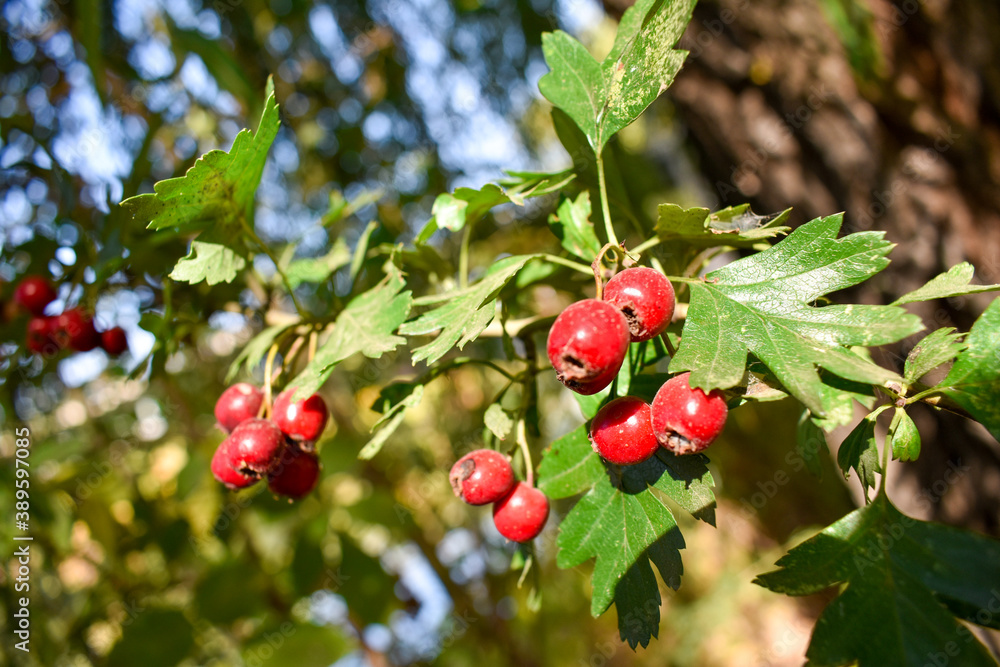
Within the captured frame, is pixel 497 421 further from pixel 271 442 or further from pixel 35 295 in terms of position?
pixel 35 295

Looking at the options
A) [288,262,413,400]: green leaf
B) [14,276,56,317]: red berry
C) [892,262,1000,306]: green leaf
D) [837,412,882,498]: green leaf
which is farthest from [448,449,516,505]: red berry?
[14,276,56,317]: red berry

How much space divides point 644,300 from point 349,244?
2.30m

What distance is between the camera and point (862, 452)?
0.82 metres

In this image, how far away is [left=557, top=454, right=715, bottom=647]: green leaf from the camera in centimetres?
84

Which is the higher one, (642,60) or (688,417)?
(642,60)

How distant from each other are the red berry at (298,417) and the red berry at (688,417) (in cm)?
61

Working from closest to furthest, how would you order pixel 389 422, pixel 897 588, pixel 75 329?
pixel 897 588 → pixel 389 422 → pixel 75 329

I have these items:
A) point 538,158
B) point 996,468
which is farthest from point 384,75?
point 996,468

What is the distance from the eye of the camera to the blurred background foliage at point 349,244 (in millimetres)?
1768

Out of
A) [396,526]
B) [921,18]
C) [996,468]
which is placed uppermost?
[921,18]

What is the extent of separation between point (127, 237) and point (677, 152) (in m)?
4.94

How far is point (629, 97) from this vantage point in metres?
0.95

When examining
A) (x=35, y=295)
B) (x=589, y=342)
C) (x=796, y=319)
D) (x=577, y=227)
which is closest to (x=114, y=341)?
(x=35, y=295)

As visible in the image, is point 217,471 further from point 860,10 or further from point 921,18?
point 921,18
